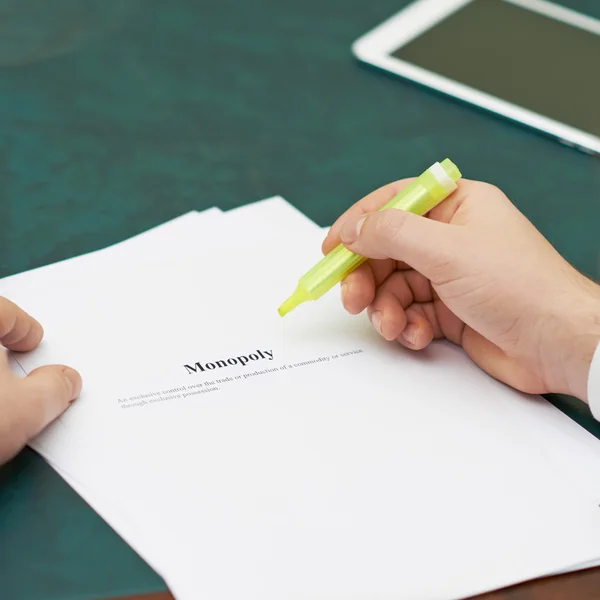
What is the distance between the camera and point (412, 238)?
2.02 ft

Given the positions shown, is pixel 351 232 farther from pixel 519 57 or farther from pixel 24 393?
pixel 519 57

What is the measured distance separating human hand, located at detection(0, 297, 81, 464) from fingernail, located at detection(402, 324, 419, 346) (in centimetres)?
26

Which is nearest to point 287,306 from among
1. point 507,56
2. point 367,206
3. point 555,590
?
point 367,206

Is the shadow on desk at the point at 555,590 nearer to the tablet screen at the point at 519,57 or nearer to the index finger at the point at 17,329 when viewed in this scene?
the index finger at the point at 17,329

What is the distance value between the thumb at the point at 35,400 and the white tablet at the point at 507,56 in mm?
559

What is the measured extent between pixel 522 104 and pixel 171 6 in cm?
47

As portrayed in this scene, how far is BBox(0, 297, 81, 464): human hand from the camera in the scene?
0.54 metres

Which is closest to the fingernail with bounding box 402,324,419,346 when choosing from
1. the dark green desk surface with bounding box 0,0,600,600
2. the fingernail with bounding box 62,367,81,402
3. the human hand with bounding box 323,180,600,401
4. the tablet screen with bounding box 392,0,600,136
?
the human hand with bounding box 323,180,600,401

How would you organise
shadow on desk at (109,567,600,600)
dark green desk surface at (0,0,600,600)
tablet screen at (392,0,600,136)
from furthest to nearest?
tablet screen at (392,0,600,136) → dark green desk surface at (0,0,600,600) → shadow on desk at (109,567,600,600)

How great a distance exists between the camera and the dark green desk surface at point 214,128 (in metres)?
0.80

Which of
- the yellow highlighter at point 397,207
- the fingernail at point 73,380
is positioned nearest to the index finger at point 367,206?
the yellow highlighter at point 397,207

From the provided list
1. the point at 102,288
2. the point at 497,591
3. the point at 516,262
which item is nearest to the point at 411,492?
the point at 497,591

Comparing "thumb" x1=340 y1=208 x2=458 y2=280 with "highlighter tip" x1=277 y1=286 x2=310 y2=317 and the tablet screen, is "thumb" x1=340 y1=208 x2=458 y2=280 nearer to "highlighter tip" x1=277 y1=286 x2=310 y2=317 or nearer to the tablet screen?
"highlighter tip" x1=277 y1=286 x2=310 y2=317

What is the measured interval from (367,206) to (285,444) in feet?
Answer: 0.77
